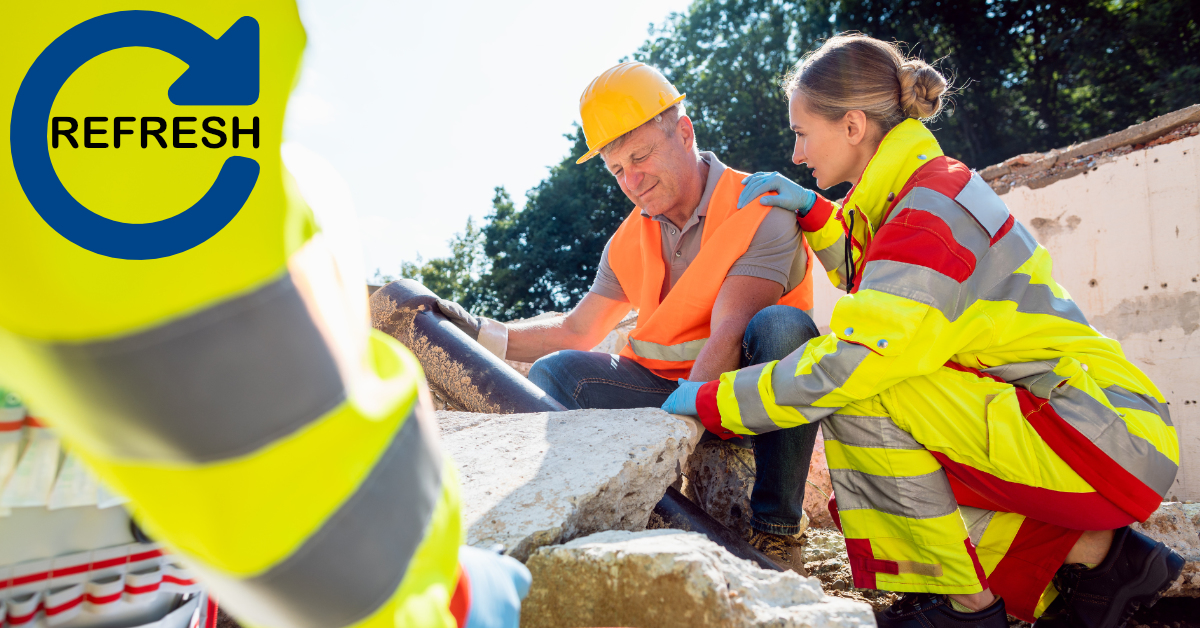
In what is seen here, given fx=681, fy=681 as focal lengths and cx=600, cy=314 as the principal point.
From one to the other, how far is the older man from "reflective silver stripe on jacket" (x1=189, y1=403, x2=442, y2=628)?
1.72 metres

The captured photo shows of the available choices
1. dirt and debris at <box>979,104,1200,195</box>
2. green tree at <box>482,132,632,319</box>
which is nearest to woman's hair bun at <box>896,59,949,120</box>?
dirt and debris at <box>979,104,1200,195</box>

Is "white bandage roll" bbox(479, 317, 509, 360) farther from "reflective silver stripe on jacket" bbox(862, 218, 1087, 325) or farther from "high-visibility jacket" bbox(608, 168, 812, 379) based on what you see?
"reflective silver stripe on jacket" bbox(862, 218, 1087, 325)

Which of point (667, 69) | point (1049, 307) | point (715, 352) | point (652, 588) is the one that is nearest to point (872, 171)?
point (1049, 307)

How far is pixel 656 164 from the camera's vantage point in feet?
9.09

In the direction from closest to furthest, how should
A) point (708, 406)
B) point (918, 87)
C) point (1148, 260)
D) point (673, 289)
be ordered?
point (708, 406)
point (918, 87)
point (673, 289)
point (1148, 260)

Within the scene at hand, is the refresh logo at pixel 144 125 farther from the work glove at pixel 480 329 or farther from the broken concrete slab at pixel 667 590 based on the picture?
the work glove at pixel 480 329

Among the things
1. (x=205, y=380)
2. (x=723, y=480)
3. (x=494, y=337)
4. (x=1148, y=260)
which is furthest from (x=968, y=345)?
(x=1148, y=260)

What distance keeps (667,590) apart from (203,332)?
3.12ft

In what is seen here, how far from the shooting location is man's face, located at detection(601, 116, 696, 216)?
2.77 meters

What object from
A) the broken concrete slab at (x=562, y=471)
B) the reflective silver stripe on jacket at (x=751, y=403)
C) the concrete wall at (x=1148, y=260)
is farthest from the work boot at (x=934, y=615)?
the concrete wall at (x=1148, y=260)

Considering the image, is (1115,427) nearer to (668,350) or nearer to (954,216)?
(954,216)

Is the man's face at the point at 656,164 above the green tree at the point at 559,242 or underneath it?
above

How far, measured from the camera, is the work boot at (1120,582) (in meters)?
1.69

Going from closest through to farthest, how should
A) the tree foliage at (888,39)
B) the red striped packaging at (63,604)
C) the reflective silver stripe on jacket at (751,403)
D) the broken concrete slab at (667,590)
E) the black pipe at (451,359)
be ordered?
the red striped packaging at (63,604)
the broken concrete slab at (667,590)
the reflective silver stripe on jacket at (751,403)
the black pipe at (451,359)
the tree foliage at (888,39)
